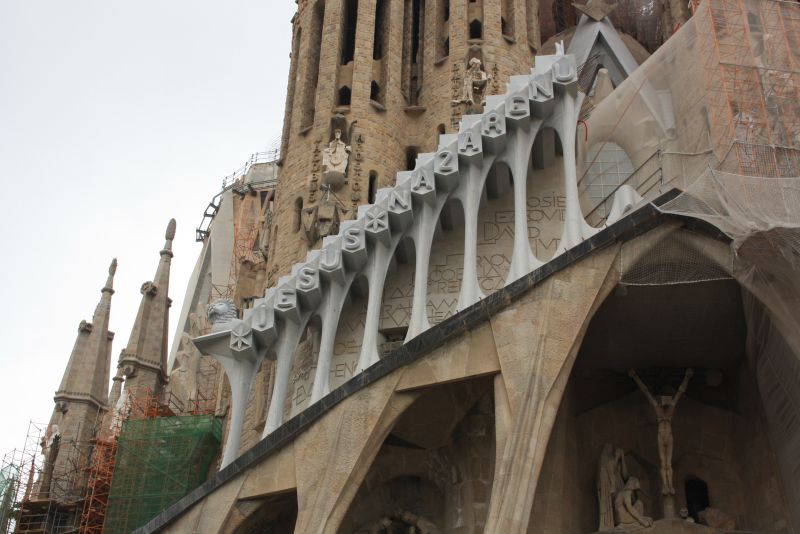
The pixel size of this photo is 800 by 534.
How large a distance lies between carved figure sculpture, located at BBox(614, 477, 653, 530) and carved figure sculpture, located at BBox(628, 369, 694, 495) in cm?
31

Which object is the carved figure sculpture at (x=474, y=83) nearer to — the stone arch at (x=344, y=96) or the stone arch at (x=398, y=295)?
the stone arch at (x=344, y=96)

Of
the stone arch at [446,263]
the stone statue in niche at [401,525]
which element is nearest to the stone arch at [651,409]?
the stone statue in niche at [401,525]

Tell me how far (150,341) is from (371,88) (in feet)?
28.3

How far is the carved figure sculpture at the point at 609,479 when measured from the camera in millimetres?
13648

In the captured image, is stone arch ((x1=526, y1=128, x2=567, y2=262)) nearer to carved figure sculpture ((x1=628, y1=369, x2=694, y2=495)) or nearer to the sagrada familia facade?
the sagrada familia facade

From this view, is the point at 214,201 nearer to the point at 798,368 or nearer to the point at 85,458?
the point at 85,458

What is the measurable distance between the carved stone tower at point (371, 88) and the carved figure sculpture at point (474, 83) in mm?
20

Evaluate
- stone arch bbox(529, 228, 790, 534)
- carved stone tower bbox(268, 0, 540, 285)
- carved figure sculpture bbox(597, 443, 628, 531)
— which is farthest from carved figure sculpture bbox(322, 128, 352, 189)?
carved figure sculpture bbox(597, 443, 628, 531)

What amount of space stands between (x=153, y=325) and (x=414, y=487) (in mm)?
13057

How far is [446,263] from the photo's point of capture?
15.5m

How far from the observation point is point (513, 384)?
12703 mm

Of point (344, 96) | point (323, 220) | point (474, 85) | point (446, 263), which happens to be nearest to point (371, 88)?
point (344, 96)

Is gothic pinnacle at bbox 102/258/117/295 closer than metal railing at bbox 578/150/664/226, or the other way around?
metal railing at bbox 578/150/664/226

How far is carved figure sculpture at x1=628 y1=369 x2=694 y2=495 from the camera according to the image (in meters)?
13.6
